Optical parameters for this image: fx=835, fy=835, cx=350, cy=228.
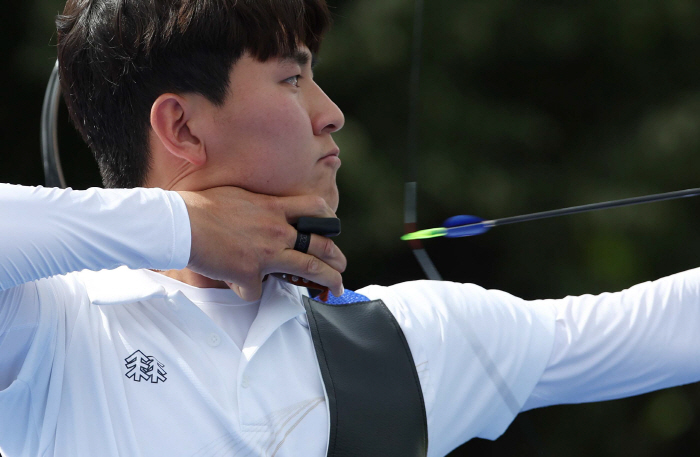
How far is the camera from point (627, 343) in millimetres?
1023

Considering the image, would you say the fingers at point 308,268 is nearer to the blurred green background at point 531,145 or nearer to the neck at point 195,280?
the neck at point 195,280

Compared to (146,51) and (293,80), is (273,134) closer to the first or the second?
(293,80)

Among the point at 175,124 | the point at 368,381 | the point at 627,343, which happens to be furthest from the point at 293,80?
the point at 627,343

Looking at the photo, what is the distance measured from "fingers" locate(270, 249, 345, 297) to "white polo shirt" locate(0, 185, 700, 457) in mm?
81

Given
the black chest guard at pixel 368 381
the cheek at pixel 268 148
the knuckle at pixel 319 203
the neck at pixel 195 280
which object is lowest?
the black chest guard at pixel 368 381

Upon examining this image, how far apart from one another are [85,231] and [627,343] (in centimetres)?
65

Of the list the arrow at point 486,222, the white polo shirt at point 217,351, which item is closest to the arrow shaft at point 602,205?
the arrow at point 486,222

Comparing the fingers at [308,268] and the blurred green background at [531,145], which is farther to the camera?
the blurred green background at [531,145]

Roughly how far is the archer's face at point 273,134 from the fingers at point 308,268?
A: 0.10m

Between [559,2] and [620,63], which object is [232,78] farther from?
[620,63]

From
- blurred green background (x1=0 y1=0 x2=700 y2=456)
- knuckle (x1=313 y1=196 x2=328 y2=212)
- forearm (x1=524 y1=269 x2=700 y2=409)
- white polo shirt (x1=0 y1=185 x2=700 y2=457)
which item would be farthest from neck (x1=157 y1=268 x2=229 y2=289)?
blurred green background (x1=0 y1=0 x2=700 y2=456)

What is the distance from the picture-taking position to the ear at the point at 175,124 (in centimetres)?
100

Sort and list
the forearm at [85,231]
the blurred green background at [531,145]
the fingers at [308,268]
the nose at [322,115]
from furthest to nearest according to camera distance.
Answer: the blurred green background at [531,145] → the nose at [322,115] → the fingers at [308,268] → the forearm at [85,231]

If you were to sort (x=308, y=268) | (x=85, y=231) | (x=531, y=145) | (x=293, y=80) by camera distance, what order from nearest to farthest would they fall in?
1. (x=85, y=231)
2. (x=308, y=268)
3. (x=293, y=80)
4. (x=531, y=145)
